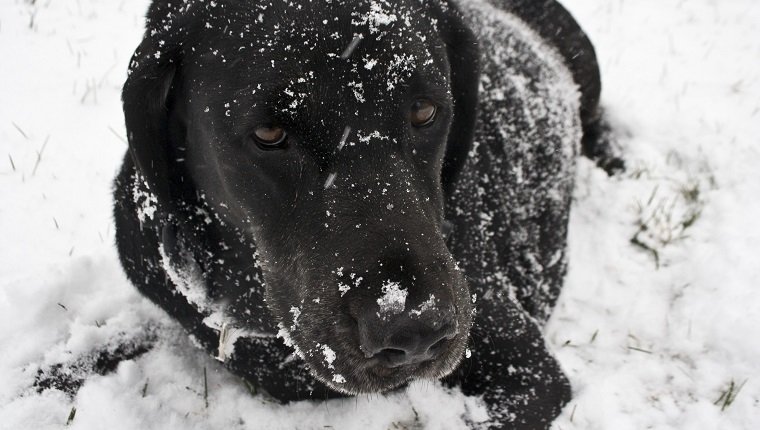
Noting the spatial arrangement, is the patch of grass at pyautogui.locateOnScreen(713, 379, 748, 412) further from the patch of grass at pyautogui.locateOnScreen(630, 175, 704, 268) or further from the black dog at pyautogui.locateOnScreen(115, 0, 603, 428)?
the patch of grass at pyautogui.locateOnScreen(630, 175, 704, 268)

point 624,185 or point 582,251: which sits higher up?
point 624,185

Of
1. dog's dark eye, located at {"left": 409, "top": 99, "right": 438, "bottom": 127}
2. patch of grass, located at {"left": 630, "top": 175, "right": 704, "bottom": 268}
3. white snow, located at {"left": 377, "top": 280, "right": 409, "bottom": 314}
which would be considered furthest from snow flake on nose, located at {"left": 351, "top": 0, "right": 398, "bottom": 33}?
patch of grass, located at {"left": 630, "top": 175, "right": 704, "bottom": 268}

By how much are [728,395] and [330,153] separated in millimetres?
2085

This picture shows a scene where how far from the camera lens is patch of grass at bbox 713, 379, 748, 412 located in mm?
2870

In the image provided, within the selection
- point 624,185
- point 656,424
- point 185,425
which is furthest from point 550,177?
point 185,425

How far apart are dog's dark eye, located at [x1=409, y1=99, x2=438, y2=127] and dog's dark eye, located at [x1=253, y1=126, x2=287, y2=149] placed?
0.41 metres

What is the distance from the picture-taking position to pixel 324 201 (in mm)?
1990

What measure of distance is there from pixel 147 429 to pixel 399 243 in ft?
4.62

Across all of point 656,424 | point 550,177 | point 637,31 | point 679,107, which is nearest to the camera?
point 656,424

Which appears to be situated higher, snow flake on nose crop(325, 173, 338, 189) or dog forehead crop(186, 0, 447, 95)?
dog forehead crop(186, 0, 447, 95)

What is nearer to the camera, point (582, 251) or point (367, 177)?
point (367, 177)

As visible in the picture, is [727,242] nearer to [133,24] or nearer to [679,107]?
[679,107]

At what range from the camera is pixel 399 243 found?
1.91 meters

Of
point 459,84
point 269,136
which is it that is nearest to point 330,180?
point 269,136
